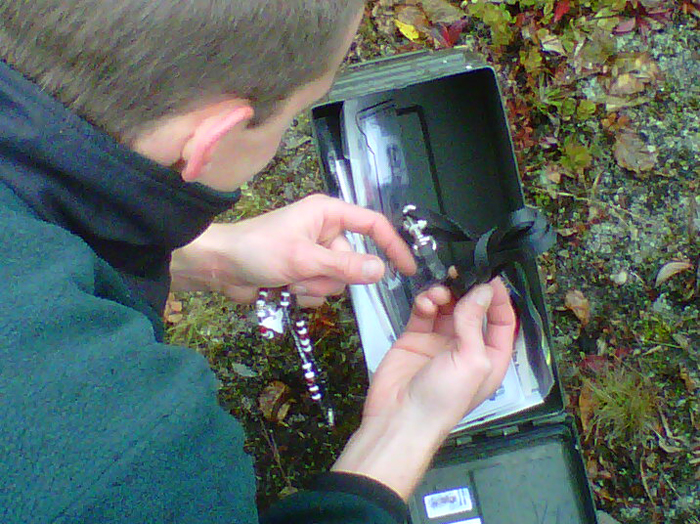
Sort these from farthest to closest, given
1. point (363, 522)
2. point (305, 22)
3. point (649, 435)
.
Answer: point (649, 435)
point (363, 522)
point (305, 22)

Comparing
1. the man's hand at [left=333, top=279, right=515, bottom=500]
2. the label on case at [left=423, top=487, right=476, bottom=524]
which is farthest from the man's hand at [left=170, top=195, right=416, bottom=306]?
the label on case at [left=423, top=487, right=476, bottom=524]

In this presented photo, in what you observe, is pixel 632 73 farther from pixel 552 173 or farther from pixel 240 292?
pixel 240 292

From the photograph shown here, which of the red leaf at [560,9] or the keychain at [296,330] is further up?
the red leaf at [560,9]

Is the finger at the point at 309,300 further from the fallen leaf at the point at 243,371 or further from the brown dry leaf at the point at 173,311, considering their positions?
the brown dry leaf at the point at 173,311

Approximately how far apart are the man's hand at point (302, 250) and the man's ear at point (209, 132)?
0.48 meters

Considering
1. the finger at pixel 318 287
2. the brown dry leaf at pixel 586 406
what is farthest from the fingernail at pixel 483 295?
the brown dry leaf at pixel 586 406

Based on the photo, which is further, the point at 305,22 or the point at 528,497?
the point at 528,497

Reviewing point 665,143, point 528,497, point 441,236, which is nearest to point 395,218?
point 441,236

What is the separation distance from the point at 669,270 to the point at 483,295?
772 millimetres

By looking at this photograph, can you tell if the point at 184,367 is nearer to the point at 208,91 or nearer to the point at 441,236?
the point at 208,91

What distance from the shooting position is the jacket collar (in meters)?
0.74

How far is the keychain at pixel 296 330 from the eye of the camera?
162cm

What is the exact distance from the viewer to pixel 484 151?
55.4 inches

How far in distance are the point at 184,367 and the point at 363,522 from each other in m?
0.36
